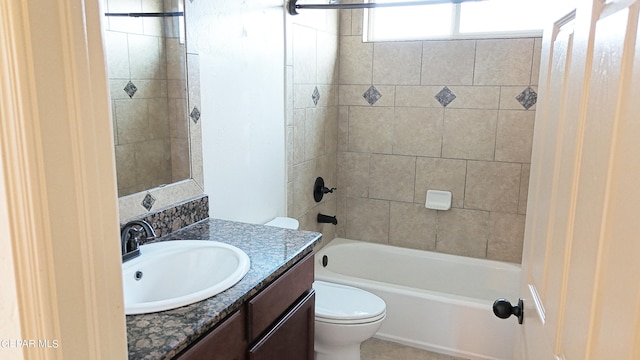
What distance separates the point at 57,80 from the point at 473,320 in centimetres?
261

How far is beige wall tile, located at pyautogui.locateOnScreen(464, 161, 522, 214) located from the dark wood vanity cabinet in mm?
1778

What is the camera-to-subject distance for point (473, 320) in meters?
2.67

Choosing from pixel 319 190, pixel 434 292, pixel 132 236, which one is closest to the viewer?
pixel 132 236

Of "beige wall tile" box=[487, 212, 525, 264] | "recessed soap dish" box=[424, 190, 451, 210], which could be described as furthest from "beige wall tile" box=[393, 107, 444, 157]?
"beige wall tile" box=[487, 212, 525, 264]

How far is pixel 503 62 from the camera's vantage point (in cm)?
297

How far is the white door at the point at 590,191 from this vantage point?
0.57m

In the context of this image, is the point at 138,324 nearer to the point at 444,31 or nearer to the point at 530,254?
the point at 530,254

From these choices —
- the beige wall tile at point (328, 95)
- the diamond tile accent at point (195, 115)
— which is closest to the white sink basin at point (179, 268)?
the diamond tile accent at point (195, 115)

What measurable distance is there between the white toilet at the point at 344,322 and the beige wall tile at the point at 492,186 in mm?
1206

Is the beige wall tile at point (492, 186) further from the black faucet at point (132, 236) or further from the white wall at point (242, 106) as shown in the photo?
the black faucet at point (132, 236)

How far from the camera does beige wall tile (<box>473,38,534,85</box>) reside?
292cm

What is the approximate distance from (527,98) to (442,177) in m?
0.74

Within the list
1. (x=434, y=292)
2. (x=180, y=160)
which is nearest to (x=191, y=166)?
(x=180, y=160)

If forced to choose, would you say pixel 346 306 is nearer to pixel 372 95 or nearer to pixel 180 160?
pixel 180 160
